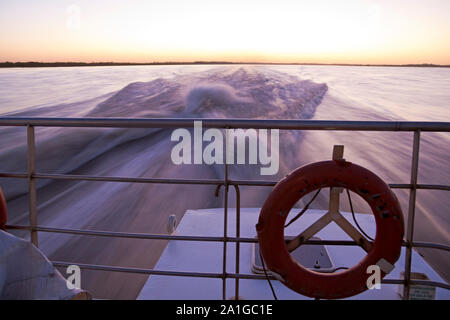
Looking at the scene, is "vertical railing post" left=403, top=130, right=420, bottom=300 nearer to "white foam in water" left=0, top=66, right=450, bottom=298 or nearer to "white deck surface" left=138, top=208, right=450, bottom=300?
"white deck surface" left=138, top=208, right=450, bottom=300

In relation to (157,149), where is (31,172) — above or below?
above

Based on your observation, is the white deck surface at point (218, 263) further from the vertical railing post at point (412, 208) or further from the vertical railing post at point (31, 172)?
the vertical railing post at point (31, 172)

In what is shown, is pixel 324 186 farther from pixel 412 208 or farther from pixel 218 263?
pixel 218 263

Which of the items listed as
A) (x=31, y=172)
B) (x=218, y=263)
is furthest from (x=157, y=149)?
(x=31, y=172)

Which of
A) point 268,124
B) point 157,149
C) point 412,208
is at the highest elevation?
point 268,124

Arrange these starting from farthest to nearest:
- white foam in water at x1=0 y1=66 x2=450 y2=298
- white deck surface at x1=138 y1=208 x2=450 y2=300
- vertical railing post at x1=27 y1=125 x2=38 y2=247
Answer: white foam in water at x1=0 y1=66 x2=450 y2=298, white deck surface at x1=138 y1=208 x2=450 y2=300, vertical railing post at x1=27 y1=125 x2=38 y2=247

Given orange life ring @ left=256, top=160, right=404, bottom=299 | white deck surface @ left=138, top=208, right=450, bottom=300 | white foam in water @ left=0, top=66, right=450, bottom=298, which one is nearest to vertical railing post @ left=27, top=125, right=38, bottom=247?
orange life ring @ left=256, top=160, right=404, bottom=299

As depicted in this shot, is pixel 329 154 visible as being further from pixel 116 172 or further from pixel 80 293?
pixel 80 293
